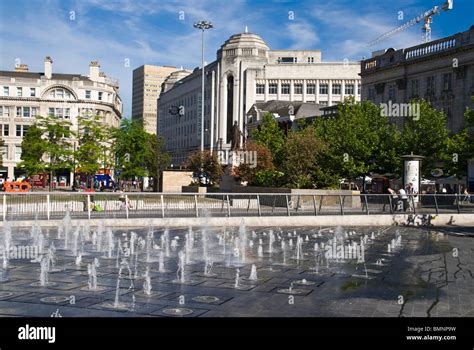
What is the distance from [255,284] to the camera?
10789mm

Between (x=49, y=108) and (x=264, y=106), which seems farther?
(x=264, y=106)

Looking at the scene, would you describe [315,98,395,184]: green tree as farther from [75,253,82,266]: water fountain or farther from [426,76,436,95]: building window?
[75,253,82,266]: water fountain

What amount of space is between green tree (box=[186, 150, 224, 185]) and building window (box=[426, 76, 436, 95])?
77.7ft

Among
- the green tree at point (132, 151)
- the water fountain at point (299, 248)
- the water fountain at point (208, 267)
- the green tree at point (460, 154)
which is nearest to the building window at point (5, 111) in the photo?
the green tree at point (132, 151)

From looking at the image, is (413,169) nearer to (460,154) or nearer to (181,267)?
(460,154)

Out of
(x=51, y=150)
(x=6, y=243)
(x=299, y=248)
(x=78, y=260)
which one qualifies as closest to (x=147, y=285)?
(x=78, y=260)

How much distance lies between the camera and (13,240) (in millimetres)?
17781

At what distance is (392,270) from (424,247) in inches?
226

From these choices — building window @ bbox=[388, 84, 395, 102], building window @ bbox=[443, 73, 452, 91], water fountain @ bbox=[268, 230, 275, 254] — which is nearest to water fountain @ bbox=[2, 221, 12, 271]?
water fountain @ bbox=[268, 230, 275, 254]

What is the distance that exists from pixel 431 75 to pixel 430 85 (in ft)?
3.47

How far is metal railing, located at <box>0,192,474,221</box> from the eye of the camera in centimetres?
2302

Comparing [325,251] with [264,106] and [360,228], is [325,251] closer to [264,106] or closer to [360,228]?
[360,228]
